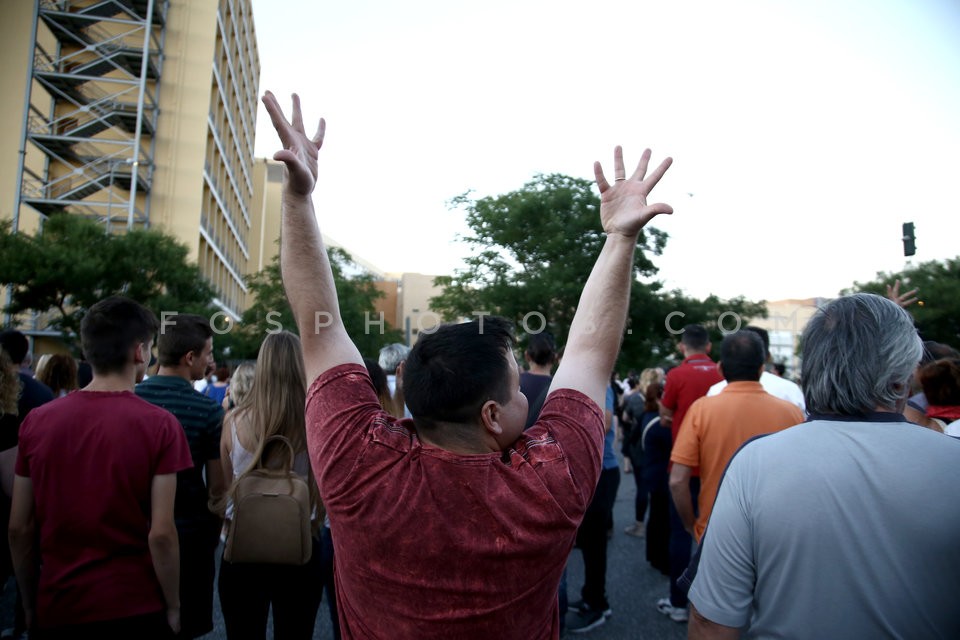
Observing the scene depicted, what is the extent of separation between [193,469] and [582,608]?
3.31 meters

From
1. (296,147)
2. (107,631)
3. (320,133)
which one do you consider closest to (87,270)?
(107,631)

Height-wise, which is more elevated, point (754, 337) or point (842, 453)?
point (754, 337)

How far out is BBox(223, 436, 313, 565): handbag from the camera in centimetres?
289

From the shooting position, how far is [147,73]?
2973 centimetres

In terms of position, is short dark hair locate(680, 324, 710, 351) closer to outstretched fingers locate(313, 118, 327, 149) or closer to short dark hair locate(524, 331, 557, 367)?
short dark hair locate(524, 331, 557, 367)

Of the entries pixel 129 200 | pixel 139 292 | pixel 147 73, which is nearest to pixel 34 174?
pixel 129 200

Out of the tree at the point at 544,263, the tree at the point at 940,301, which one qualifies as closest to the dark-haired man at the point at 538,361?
the tree at the point at 544,263

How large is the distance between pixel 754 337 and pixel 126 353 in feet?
12.1

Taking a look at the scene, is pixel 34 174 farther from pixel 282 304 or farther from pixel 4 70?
pixel 282 304

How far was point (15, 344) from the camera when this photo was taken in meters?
4.52

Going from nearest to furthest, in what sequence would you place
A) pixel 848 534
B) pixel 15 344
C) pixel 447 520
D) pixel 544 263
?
pixel 447 520, pixel 848 534, pixel 15 344, pixel 544 263

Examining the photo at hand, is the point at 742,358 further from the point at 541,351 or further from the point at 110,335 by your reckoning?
the point at 110,335

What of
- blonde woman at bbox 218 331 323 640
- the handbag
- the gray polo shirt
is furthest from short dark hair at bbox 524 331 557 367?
the gray polo shirt

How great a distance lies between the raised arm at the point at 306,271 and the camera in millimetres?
1525
